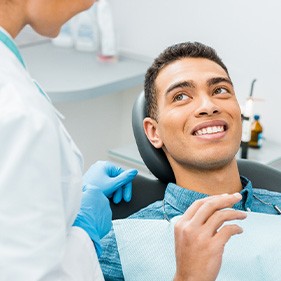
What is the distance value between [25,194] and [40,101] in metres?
0.17

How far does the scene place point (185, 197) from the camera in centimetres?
204

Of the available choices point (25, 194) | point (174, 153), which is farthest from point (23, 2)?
point (174, 153)

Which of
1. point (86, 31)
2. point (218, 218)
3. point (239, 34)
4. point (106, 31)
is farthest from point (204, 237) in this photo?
point (86, 31)

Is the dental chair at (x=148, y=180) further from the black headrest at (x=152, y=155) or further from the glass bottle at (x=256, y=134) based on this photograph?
the glass bottle at (x=256, y=134)

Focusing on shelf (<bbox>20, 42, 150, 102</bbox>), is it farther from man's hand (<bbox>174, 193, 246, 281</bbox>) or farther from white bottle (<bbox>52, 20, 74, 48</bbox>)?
man's hand (<bbox>174, 193, 246, 281</bbox>)

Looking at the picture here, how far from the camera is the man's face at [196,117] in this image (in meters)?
2.02

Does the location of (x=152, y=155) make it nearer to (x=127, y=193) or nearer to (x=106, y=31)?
(x=127, y=193)

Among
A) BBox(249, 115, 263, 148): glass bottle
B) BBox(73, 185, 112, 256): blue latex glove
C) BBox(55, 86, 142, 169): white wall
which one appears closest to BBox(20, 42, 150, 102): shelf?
BBox(55, 86, 142, 169): white wall

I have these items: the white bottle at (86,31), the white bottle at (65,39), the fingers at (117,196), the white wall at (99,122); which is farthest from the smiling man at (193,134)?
the white bottle at (65,39)

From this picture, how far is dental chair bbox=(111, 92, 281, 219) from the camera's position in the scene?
2156 mm

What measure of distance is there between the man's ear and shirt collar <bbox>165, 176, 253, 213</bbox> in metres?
0.13

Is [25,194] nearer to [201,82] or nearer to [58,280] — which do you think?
[58,280]

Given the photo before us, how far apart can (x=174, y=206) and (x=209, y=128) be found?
0.24 m

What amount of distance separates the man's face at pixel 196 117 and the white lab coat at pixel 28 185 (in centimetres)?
80
